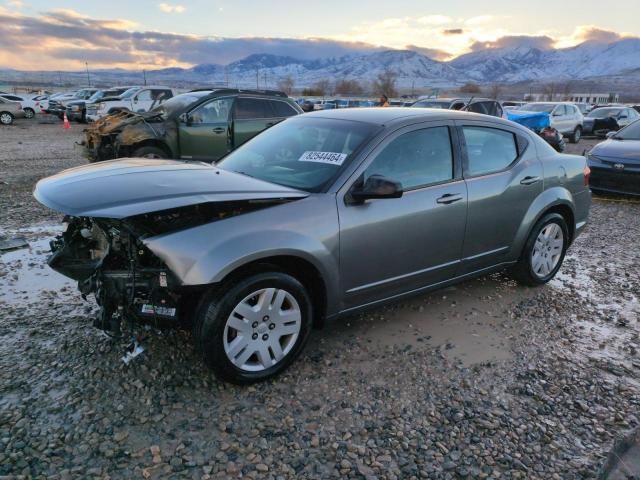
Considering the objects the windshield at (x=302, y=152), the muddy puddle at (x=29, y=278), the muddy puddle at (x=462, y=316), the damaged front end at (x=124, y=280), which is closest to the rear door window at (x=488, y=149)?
the windshield at (x=302, y=152)

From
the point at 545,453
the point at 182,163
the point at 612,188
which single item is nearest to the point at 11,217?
the point at 182,163

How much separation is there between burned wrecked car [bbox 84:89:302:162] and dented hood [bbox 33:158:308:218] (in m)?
5.41

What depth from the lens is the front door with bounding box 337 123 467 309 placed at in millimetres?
3301

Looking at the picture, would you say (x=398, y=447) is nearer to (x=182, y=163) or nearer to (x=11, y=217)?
(x=182, y=163)

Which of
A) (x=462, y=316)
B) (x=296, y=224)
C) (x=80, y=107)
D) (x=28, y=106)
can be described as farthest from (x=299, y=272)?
(x=28, y=106)

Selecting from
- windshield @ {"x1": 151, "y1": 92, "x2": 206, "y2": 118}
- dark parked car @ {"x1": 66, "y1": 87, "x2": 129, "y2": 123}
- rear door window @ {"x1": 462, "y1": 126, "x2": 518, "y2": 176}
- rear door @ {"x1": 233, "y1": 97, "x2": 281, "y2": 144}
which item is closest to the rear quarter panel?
rear door window @ {"x1": 462, "y1": 126, "x2": 518, "y2": 176}

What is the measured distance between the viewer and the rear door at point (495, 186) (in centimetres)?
397

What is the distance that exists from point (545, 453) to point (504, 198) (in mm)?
2190

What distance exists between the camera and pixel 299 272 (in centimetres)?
319

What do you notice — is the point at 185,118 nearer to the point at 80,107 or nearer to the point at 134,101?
the point at 134,101

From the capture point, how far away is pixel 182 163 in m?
3.83

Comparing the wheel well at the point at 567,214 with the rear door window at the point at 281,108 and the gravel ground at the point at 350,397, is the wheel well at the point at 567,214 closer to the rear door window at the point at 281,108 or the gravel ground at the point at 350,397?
the gravel ground at the point at 350,397

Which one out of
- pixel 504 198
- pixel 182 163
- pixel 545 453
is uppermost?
pixel 182 163

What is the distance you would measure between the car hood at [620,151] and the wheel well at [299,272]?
25.1 feet
